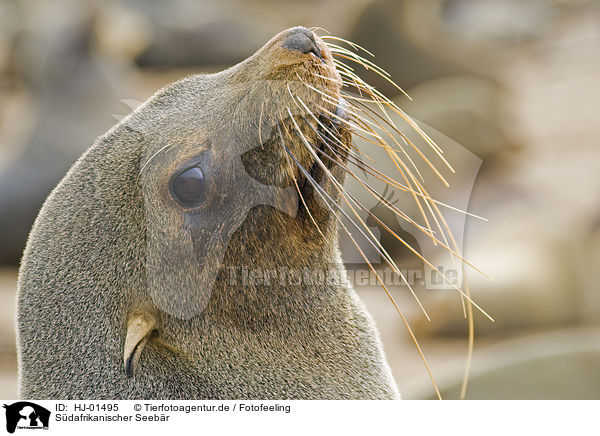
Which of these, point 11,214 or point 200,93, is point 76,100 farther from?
point 200,93

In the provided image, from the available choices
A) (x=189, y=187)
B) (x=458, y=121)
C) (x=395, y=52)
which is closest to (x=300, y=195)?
(x=189, y=187)

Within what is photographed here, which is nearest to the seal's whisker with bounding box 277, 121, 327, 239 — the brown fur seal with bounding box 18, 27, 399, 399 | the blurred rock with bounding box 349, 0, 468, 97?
the brown fur seal with bounding box 18, 27, 399, 399

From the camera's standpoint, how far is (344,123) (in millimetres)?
2234

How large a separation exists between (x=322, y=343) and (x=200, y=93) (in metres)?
1.02

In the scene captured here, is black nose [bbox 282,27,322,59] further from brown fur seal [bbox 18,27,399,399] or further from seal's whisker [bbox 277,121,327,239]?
seal's whisker [bbox 277,121,327,239]

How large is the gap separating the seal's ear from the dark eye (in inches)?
16.1

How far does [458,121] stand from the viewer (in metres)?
3.46

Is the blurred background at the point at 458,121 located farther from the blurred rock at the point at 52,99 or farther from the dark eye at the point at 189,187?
the dark eye at the point at 189,187

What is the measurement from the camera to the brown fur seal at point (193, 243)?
2.11m

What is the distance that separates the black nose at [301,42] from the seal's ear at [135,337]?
1019 mm
